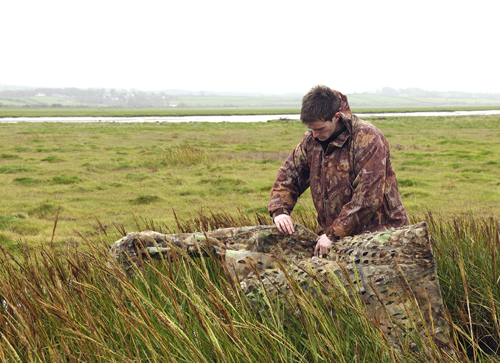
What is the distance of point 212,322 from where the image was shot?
2.29 meters

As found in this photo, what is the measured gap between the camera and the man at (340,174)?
130 inches

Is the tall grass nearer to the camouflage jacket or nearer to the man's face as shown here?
the camouflage jacket

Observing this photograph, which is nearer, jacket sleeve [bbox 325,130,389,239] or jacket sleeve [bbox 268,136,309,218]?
jacket sleeve [bbox 325,130,389,239]

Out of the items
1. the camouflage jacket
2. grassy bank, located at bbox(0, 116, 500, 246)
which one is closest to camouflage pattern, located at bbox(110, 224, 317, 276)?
the camouflage jacket

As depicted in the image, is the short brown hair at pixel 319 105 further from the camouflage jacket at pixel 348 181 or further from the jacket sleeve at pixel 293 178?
the jacket sleeve at pixel 293 178

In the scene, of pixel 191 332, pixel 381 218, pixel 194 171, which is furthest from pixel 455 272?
pixel 194 171

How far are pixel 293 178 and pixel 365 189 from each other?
2.82 ft

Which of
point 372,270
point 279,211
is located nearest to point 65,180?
point 279,211

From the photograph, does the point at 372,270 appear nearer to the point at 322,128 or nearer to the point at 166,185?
the point at 322,128

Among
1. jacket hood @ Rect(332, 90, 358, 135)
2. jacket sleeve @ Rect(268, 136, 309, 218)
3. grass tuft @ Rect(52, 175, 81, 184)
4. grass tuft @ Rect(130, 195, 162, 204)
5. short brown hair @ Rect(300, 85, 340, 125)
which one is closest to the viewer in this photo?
short brown hair @ Rect(300, 85, 340, 125)

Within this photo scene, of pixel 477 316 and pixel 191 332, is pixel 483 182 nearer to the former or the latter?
pixel 477 316

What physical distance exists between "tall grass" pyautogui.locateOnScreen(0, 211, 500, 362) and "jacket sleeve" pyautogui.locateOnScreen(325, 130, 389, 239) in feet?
2.20

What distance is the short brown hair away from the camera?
131 inches

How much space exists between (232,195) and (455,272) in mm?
8673
